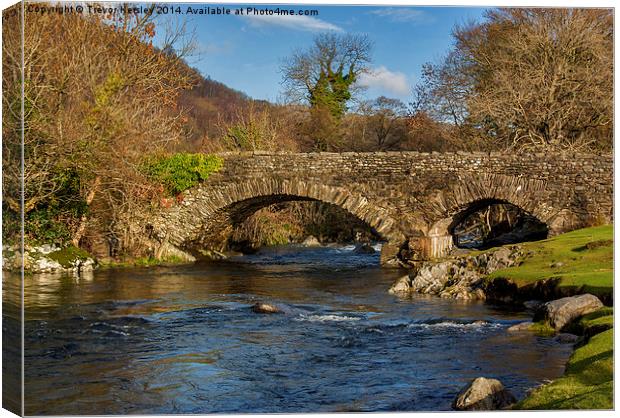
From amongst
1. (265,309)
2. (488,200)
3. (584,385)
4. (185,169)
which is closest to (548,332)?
(584,385)

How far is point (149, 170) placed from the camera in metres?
25.8

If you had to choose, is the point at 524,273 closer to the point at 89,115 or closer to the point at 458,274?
the point at 458,274

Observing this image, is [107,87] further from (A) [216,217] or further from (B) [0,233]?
(B) [0,233]

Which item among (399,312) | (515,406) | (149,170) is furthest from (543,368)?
(149,170)

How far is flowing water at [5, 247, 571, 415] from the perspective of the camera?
9.45 m

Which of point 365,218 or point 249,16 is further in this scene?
point 365,218

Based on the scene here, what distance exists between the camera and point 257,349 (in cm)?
1261

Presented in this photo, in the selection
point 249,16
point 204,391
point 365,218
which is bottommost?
point 204,391

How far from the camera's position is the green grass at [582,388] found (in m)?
8.05

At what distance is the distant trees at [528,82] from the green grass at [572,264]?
362 cm

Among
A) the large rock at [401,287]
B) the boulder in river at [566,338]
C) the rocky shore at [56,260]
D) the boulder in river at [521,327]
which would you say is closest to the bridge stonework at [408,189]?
the rocky shore at [56,260]

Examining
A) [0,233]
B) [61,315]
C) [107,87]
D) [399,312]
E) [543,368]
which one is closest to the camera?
[0,233]

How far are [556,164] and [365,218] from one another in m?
5.57

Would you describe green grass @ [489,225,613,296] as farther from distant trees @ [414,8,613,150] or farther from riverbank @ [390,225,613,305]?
distant trees @ [414,8,613,150]
